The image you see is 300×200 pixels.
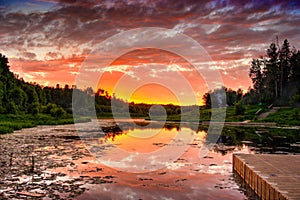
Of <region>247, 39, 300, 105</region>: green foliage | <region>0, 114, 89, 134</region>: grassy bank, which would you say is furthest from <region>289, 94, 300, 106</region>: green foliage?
<region>0, 114, 89, 134</region>: grassy bank

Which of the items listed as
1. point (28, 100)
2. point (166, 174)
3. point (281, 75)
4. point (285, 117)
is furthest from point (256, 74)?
point (166, 174)

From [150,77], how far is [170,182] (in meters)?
23.2

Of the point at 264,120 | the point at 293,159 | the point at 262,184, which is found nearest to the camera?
the point at 262,184

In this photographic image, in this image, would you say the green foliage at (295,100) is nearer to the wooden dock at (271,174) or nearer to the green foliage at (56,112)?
the green foliage at (56,112)

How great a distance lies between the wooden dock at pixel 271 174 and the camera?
8727 mm

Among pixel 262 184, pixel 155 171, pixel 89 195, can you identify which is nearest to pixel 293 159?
pixel 262 184

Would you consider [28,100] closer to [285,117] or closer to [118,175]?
[285,117]

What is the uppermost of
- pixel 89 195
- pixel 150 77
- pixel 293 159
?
pixel 150 77

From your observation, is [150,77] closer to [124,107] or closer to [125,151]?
[125,151]

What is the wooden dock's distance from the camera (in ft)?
28.6

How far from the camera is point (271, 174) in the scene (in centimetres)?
1057

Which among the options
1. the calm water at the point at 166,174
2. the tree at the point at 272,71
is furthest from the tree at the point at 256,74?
the calm water at the point at 166,174

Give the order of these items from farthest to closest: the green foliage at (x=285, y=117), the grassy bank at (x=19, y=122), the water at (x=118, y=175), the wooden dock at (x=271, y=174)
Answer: the green foliage at (x=285, y=117)
the grassy bank at (x=19, y=122)
the water at (x=118, y=175)
the wooden dock at (x=271, y=174)

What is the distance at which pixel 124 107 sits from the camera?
144 metres
